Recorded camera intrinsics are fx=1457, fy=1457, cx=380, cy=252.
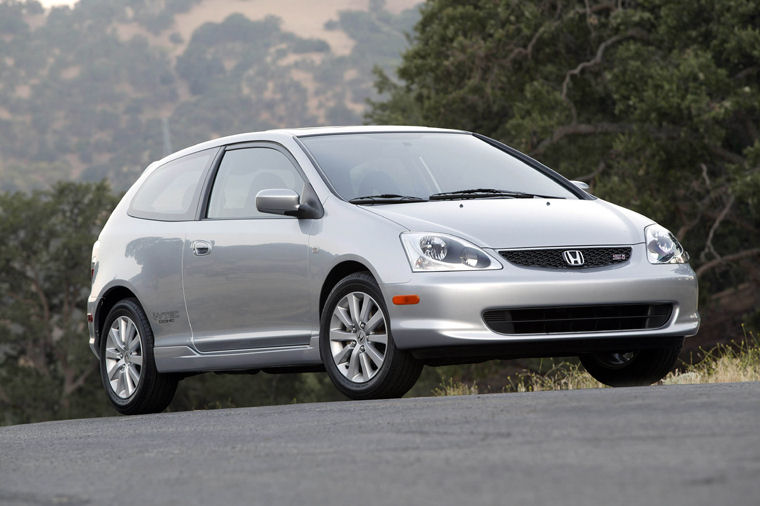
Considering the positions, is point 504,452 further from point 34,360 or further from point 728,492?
point 34,360

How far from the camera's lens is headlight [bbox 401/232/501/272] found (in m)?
8.25

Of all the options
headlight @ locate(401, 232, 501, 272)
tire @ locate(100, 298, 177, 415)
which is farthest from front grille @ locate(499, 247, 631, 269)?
tire @ locate(100, 298, 177, 415)

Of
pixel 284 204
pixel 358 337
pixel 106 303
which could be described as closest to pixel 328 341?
pixel 358 337

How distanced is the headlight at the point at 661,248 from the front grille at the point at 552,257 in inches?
13.5

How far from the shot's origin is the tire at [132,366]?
1012 cm

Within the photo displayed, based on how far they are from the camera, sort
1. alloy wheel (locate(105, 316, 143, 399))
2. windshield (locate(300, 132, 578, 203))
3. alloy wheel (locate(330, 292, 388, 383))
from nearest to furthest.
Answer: alloy wheel (locate(330, 292, 388, 383)), windshield (locate(300, 132, 578, 203)), alloy wheel (locate(105, 316, 143, 399))

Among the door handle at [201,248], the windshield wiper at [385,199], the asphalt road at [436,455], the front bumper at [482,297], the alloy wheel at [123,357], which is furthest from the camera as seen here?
the alloy wheel at [123,357]

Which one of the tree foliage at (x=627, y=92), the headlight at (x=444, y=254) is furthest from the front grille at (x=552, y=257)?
the tree foliage at (x=627, y=92)

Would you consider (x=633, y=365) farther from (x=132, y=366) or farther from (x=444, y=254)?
(x=132, y=366)

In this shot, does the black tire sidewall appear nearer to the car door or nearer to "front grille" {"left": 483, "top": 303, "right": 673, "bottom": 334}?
the car door

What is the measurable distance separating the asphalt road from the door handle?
186cm

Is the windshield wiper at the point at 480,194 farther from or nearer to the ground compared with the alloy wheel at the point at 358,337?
farther from the ground

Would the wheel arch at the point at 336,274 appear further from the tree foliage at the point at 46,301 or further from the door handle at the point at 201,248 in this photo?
the tree foliage at the point at 46,301

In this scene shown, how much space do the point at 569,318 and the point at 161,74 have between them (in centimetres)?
16923
